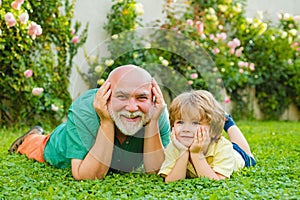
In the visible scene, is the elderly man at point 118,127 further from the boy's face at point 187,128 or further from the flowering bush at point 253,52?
the flowering bush at point 253,52

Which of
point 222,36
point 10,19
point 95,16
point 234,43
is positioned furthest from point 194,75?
point 234,43

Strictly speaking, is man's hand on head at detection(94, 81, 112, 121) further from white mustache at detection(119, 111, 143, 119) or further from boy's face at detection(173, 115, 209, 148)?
boy's face at detection(173, 115, 209, 148)

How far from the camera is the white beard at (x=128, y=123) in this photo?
306cm

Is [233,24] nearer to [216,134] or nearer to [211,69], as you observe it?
[211,69]

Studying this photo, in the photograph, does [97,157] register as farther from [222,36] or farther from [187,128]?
[222,36]

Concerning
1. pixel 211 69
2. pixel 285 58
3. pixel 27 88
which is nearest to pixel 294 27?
pixel 285 58

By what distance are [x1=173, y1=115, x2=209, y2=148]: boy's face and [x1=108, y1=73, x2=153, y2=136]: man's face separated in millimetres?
225

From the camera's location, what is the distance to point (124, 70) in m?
3.10

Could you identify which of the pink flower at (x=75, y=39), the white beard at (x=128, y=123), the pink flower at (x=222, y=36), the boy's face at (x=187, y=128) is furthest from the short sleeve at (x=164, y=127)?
the pink flower at (x=222, y=36)

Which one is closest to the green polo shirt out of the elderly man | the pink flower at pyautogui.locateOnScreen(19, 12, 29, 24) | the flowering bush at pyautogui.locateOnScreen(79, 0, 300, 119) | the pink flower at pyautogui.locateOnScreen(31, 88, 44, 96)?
the elderly man

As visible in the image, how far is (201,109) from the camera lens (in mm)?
3258

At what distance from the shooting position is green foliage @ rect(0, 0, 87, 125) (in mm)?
6074

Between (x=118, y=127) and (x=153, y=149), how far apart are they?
1.17 feet

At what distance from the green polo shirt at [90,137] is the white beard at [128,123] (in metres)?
0.16
